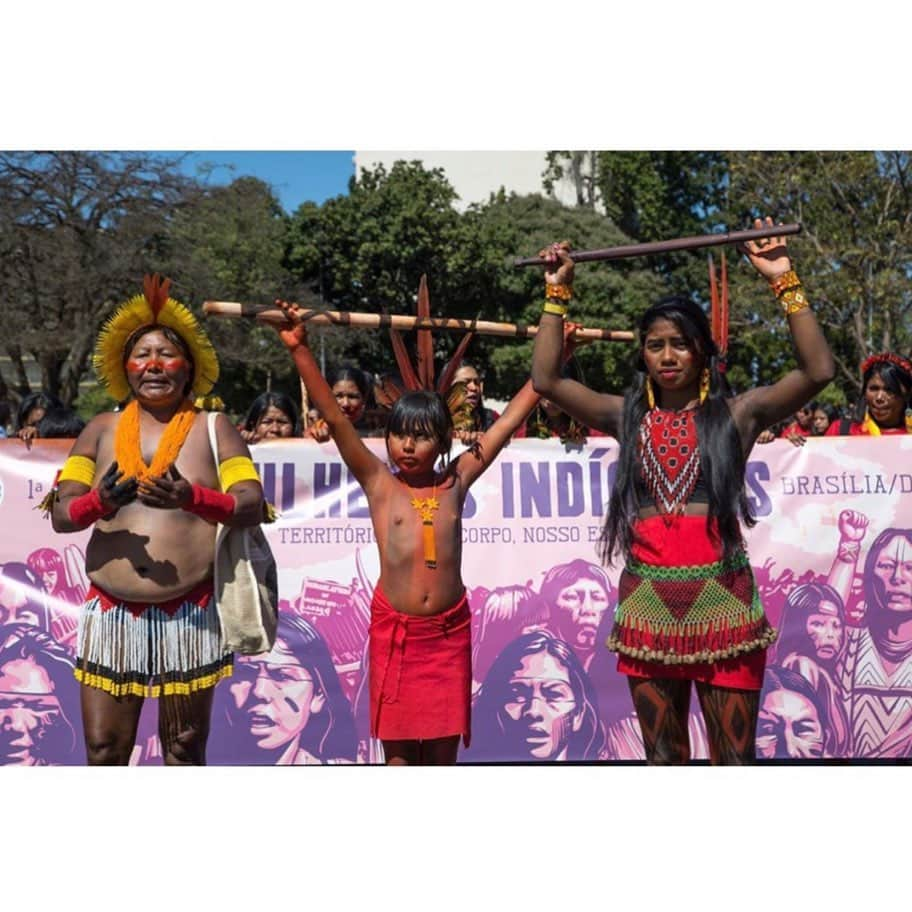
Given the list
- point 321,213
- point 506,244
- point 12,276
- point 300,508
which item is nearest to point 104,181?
point 12,276

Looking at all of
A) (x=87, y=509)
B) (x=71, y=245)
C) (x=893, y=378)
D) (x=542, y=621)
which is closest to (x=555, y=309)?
(x=87, y=509)

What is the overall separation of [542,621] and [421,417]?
6.64 ft

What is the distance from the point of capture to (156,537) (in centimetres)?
440

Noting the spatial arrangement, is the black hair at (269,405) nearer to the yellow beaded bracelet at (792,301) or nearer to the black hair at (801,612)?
the black hair at (801,612)

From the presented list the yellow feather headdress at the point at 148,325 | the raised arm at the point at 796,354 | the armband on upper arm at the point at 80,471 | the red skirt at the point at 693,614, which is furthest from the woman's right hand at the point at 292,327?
the raised arm at the point at 796,354

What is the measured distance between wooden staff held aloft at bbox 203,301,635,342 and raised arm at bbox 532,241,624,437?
276 mm

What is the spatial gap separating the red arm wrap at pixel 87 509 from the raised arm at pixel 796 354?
6.78ft

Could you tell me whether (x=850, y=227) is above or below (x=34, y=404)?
above

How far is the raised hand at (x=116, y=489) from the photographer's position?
13.4ft

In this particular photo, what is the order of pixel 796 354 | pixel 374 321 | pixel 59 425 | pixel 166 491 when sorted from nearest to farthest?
pixel 796 354
pixel 166 491
pixel 374 321
pixel 59 425

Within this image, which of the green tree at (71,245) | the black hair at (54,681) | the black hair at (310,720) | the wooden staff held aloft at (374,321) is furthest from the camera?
the green tree at (71,245)

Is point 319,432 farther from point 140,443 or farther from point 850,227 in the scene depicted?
point 850,227

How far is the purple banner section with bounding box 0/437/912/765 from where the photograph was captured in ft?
20.4

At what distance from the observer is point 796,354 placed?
3.92 metres
